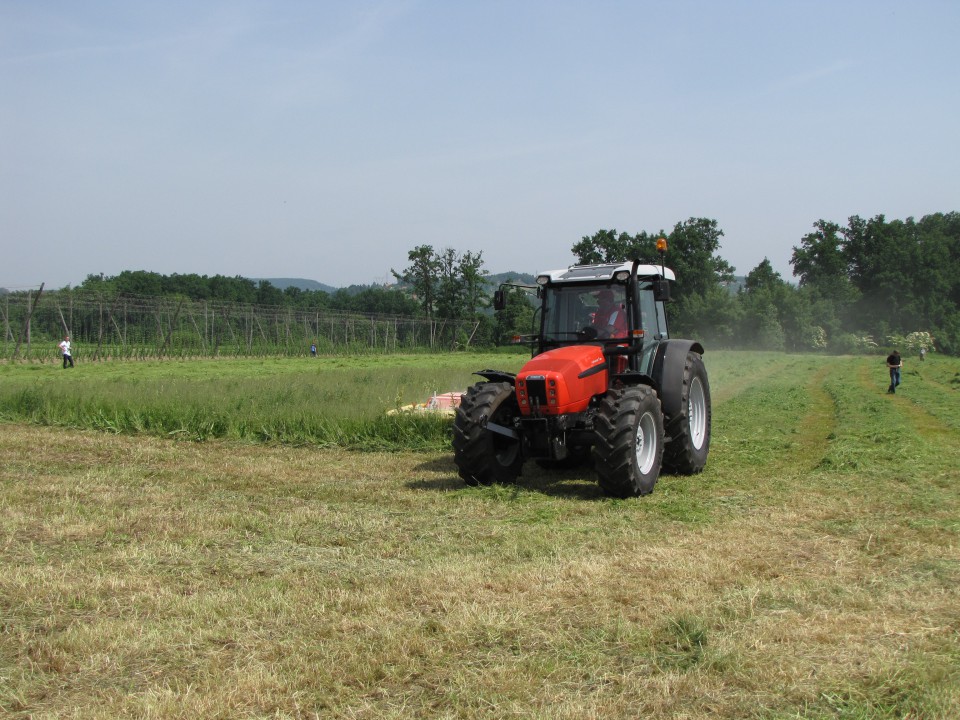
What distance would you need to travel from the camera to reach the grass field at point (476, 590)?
3598 mm

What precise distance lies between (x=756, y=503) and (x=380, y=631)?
14.5 feet

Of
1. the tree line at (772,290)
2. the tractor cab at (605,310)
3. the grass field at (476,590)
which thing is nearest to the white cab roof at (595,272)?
the tractor cab at (605,310)

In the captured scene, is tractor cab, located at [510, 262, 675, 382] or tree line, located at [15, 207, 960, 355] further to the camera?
tree line, located at [15, 207, 960, 355]

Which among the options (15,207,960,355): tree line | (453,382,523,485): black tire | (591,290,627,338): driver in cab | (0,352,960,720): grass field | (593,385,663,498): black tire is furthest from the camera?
(15,207,960,355): tree line

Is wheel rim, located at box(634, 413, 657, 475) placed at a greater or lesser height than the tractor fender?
lesser

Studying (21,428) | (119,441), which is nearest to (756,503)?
(119,441)

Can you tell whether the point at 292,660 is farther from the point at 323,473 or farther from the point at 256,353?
the point at 256,353

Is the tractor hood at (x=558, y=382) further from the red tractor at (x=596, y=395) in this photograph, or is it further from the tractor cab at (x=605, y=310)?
the tractor cab at (x=605, y=310)

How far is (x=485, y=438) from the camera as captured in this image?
26.8 ft

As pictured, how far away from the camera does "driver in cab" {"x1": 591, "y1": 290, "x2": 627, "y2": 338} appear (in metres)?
8.92

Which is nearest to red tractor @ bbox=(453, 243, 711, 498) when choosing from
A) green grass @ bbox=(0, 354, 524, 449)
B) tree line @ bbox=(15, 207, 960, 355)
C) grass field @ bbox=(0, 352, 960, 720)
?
grass field @ bbox=(0, 352, 960, 720)

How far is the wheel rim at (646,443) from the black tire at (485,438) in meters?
1.17

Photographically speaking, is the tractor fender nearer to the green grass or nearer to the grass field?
the grass field

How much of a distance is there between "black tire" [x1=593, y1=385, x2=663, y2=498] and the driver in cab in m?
0.85
